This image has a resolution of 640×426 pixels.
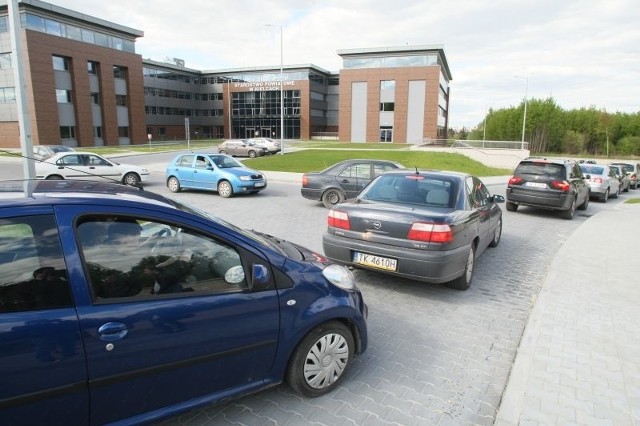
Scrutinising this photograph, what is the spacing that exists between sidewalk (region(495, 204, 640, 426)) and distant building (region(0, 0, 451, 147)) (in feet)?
94.8

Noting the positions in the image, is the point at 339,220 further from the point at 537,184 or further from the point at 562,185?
the point at 562,185

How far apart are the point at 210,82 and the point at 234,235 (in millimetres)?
82946

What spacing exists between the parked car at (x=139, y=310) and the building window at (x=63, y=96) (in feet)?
172

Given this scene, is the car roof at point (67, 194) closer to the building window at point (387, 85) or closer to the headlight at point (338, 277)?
the headlight at point (338, 277)

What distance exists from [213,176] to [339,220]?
32.2ft

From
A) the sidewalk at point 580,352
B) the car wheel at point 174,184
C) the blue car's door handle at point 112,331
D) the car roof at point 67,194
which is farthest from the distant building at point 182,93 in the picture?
the blue car's door handle at point 112,331

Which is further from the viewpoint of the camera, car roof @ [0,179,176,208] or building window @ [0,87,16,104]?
building window @ [0,87,16,104]

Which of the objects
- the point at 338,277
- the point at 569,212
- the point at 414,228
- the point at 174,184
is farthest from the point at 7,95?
the point at 338,277

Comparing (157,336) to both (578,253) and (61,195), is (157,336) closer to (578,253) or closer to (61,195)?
(61,195)

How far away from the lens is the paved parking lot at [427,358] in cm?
309

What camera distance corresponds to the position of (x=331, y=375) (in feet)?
11.0

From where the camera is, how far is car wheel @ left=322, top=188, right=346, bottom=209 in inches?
480

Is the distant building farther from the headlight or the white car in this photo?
the headlight

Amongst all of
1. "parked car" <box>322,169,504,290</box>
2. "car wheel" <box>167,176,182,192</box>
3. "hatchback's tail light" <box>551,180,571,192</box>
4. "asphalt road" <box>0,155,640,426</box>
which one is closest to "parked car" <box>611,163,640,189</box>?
"hatchback's tail light" <box>551,180,571,192</box>
